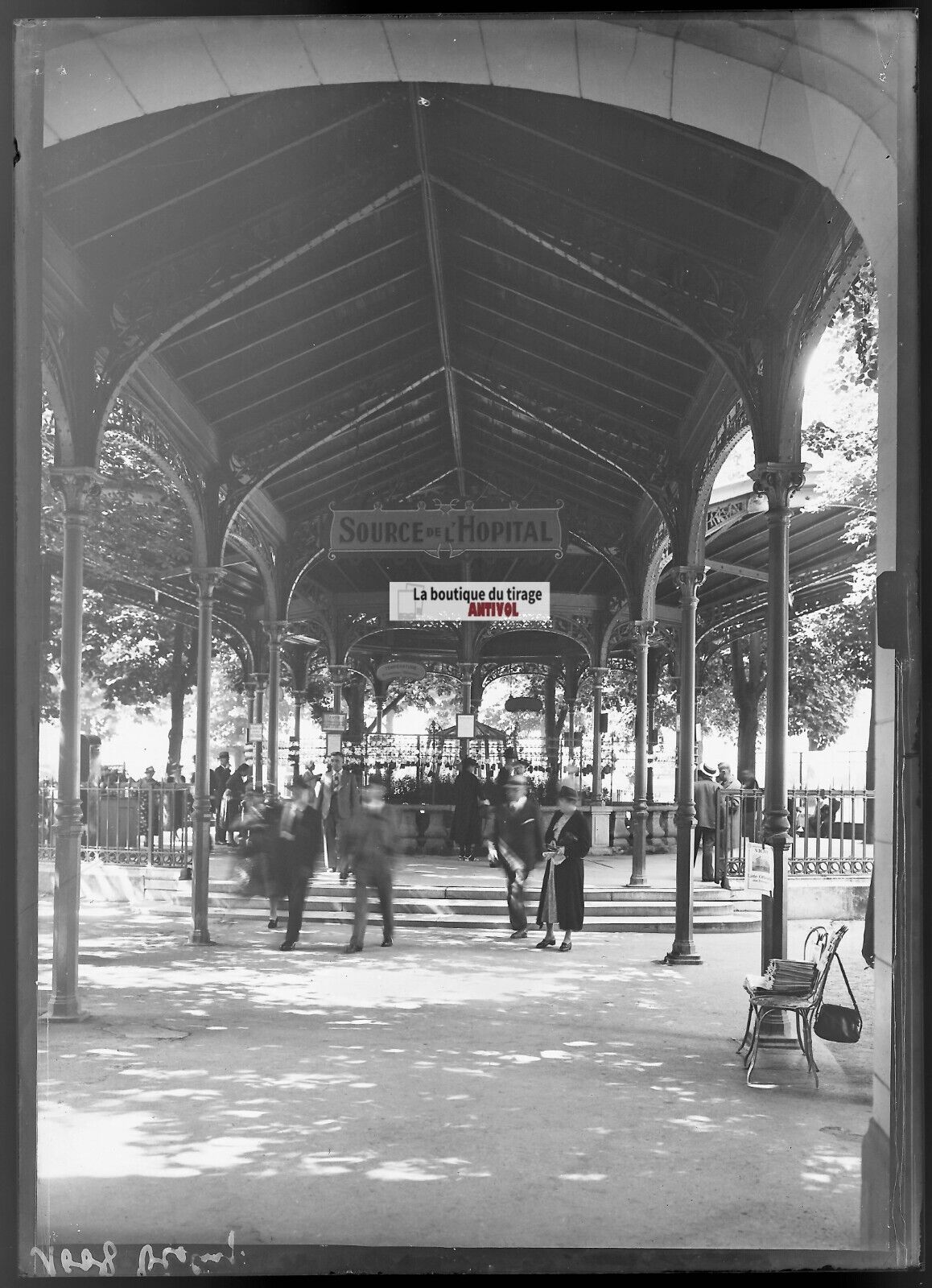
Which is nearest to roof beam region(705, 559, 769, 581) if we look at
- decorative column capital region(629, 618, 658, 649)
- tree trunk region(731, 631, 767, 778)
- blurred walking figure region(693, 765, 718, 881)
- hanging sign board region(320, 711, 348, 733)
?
decorative column capital region(629, 618, 658, 649)

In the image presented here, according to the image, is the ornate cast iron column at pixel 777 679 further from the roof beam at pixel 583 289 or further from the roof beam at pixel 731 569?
the roof beam at pixel 731 569

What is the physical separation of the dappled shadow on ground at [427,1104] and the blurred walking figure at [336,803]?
17.2 ft

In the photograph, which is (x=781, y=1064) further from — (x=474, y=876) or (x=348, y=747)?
(x=348, y=747)

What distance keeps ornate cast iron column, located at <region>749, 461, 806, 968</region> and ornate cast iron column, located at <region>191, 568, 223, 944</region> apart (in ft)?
17.6

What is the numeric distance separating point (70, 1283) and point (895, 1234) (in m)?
2.61

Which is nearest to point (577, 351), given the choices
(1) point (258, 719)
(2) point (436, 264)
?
(2) point (436, 264)

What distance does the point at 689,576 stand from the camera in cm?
1055

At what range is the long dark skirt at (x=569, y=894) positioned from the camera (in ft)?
36.0

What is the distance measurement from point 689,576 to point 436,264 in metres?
3.62

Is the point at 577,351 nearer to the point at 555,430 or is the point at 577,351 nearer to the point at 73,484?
the point at 555,430

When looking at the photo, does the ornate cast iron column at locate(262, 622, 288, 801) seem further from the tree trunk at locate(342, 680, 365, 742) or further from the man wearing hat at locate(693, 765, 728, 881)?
the tree trunk at locate(342, 680, 365, 742)

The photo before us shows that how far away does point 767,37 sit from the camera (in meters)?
3.77

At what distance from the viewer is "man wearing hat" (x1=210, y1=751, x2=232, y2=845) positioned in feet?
57.6

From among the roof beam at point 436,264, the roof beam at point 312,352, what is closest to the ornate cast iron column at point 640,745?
the roof beam at point 436,264
